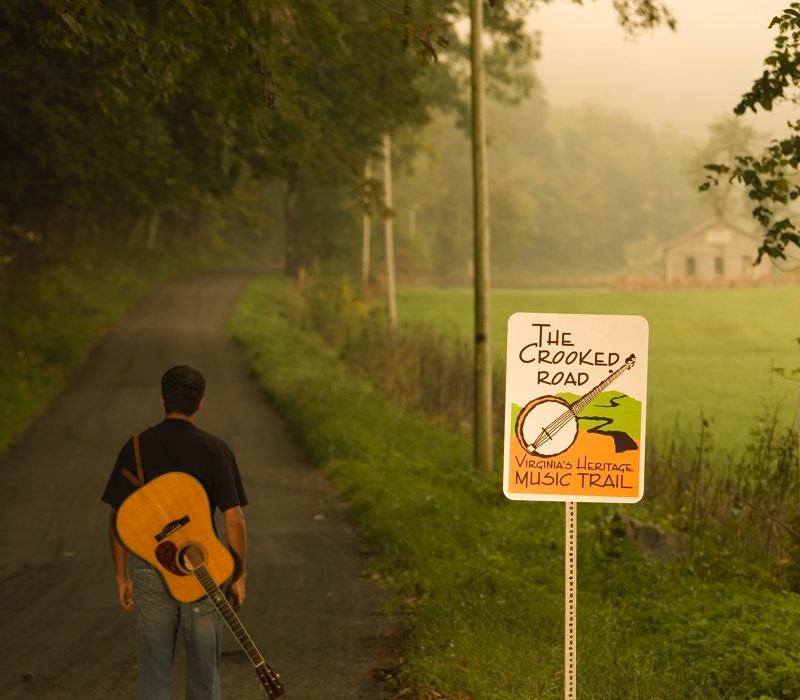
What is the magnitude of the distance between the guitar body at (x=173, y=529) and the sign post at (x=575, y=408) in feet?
4.58

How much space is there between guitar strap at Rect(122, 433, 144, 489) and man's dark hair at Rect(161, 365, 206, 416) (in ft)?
0.69

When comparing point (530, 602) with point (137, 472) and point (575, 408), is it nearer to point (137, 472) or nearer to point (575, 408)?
point (575, 408)

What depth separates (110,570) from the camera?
12.9 meters

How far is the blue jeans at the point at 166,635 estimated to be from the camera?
6.07 m

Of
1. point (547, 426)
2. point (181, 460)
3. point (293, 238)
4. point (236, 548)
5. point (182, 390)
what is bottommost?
point (236, 548)

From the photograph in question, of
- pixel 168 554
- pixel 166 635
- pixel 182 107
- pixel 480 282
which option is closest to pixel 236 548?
pixel 168 554

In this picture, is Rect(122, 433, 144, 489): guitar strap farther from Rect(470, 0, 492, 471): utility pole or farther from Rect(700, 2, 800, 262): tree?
Rect(470, 0, 492, 471): utility pole

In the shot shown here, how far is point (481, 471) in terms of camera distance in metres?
18.3

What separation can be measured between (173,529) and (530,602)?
4798 mm

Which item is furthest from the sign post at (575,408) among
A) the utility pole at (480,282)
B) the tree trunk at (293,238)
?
the tree trunk at (293,238)

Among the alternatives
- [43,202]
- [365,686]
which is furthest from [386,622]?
[43,202]

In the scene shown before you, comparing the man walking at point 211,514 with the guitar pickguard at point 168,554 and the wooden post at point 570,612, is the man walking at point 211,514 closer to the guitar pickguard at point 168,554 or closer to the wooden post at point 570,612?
the guitar pickguard at point 168,554

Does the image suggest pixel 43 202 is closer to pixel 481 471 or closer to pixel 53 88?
pixel 53 88

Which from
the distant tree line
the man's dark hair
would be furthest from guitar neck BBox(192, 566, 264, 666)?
the distant tree line
